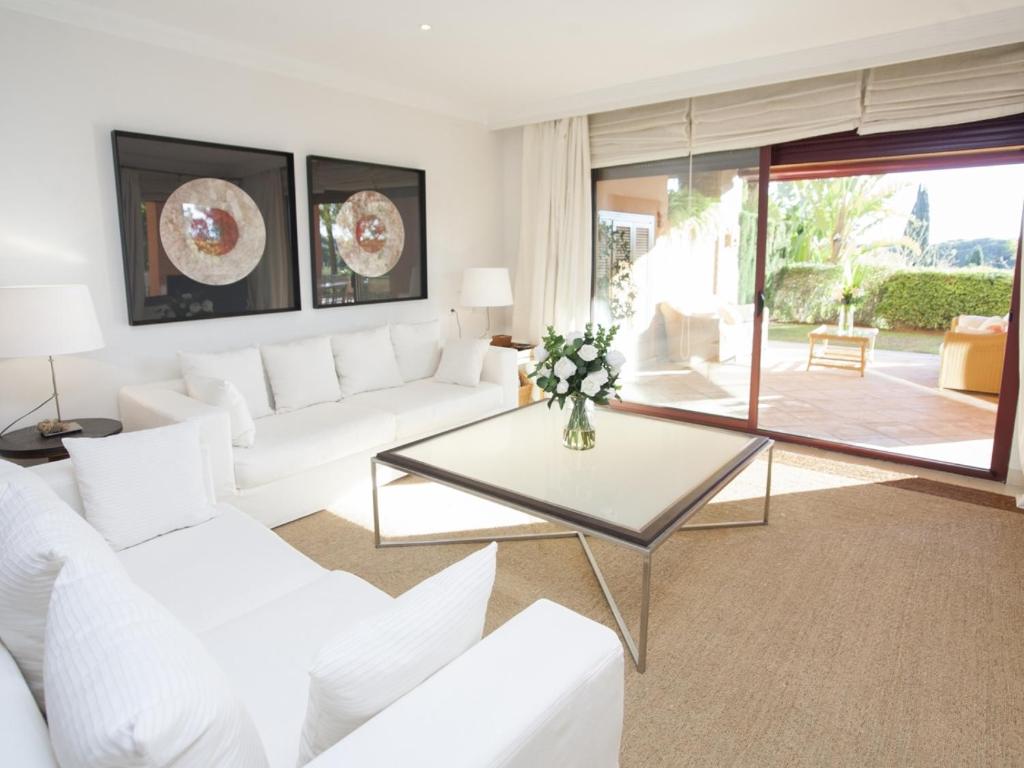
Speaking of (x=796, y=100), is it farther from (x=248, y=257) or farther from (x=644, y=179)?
(x=248, y=257)

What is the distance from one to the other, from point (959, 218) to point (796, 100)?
3.09 metres

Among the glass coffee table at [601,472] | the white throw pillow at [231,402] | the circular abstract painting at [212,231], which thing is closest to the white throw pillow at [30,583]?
the glass coffee table at [601,472]

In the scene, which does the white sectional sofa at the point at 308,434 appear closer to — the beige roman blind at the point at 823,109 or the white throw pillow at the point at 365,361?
the white throw pillow at the point at 365,361

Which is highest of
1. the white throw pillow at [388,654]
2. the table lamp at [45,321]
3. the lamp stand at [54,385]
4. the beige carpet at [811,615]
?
the table lamp at [45,321]

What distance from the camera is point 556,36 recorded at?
357 cm

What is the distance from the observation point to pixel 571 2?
10.1 ft

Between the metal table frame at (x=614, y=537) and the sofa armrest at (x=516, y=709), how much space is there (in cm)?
81

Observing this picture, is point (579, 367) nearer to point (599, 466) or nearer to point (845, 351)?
point (599, 466)

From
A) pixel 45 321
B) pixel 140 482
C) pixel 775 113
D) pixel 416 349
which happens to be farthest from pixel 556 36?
pixel 140 482

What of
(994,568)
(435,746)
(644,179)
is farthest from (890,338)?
(435,746)

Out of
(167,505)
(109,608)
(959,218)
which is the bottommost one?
(167,505)

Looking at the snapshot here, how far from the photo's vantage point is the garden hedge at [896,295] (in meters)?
7.59

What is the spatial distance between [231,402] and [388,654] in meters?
2.38

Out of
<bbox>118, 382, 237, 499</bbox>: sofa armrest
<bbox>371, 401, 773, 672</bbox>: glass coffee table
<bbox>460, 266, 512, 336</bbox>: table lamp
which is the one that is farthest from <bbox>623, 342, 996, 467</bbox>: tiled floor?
<bbox>118, 382, 237, 499</bbox>: sofa armrest
